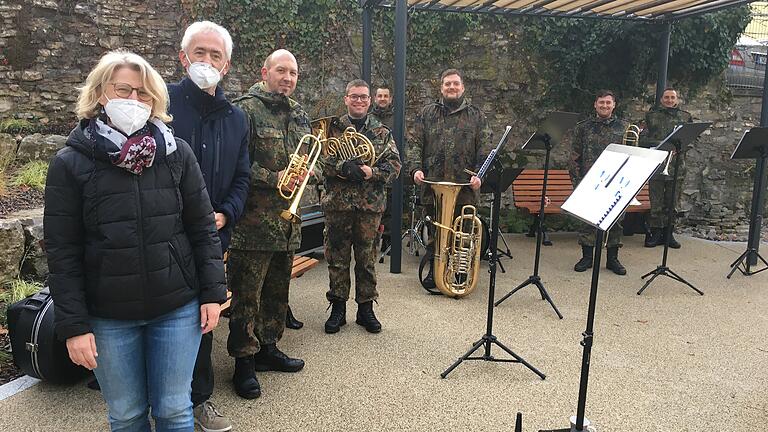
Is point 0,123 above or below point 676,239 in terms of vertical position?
above

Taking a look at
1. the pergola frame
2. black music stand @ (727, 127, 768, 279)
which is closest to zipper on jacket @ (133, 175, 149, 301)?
the pergola frame

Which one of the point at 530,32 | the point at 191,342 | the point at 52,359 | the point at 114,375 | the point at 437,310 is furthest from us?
the point at 530,32

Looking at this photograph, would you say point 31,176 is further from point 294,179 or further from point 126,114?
point 126,114

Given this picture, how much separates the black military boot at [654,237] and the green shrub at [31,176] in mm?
7024

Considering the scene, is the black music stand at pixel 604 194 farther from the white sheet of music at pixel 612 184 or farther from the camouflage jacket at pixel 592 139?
the camouflage jacket at pixel 592 139

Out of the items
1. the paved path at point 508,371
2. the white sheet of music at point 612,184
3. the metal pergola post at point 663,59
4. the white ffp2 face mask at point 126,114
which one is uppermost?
the metal pergola post at point 663,59

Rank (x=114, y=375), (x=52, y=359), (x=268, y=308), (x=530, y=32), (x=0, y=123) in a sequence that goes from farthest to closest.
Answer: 1. (x=530, y=32)
2. (x=0, y=123)
3. (x=268, y=308)
4. (x=52, y=359)
5. (x=114, y=375)

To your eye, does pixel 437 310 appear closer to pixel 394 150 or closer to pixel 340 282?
pixel 340 282

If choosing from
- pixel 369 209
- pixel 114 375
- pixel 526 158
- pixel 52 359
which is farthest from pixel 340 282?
pixel 526 158

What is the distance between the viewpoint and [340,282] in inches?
163

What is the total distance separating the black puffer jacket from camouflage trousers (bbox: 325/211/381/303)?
81.7 inches

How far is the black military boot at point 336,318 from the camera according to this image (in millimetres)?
4151

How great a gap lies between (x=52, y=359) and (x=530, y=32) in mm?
7276

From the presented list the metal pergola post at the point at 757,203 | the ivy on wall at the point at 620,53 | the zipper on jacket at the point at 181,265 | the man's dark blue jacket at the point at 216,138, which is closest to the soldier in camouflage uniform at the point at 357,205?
the man's dark blue jacket at the point at 216,138
